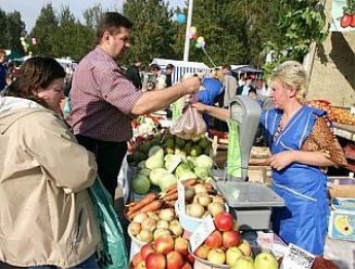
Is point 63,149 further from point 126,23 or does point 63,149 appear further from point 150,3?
point 150,3

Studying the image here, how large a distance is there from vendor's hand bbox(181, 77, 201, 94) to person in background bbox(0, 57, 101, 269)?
878 millimetres

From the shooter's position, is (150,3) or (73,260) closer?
(73,260)

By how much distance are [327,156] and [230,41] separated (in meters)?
28.5

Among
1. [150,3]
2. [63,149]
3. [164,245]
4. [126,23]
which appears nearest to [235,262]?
[164,245]

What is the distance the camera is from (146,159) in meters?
3.85

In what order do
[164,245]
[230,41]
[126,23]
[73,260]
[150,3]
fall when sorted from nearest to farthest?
[73,260]
[164,245]
[126,23]
[230,41]
[150,3]

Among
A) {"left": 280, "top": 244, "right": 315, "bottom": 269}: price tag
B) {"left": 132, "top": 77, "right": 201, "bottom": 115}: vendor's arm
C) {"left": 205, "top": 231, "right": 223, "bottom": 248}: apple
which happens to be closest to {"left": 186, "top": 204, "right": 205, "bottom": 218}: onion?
{"left": 205, "top": 231, "right": 223, "bottom": 248}: apple

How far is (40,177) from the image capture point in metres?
2.01

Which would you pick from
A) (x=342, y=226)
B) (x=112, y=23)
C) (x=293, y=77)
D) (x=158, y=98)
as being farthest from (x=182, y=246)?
(x=342, y=226)

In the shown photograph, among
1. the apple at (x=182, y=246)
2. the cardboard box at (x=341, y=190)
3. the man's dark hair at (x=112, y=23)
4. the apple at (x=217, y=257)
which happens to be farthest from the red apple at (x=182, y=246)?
the cardboard box at (x=341, y=190)

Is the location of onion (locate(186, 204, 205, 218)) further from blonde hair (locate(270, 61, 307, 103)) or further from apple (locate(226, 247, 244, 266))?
blonde hair (locate(270, 61, 307, 103))

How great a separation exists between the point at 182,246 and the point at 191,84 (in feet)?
3.38

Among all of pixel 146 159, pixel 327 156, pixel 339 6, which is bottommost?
pixel 146 159

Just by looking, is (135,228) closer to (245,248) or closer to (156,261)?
(156,261)
